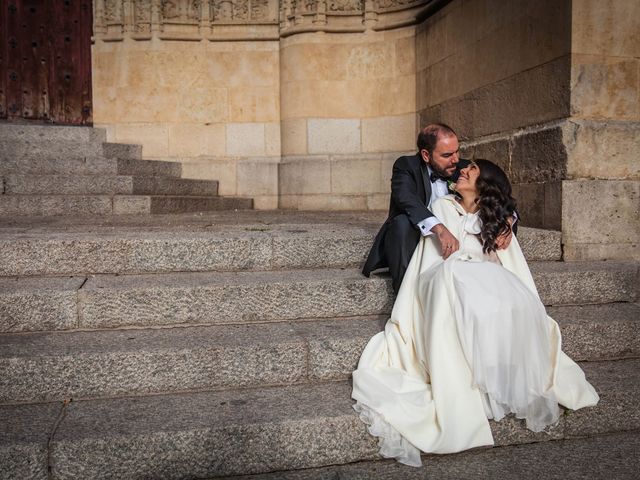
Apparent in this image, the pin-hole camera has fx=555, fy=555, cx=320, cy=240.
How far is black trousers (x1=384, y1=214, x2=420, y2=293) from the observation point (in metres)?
3.49

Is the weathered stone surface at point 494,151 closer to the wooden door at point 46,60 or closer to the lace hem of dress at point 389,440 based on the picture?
the lace hem of dress at point 389,440

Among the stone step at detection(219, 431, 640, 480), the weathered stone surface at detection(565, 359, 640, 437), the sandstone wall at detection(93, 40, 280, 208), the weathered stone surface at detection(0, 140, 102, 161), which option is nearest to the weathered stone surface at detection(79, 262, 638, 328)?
the weathered stone surface at detection(565, 359, 640, 437)

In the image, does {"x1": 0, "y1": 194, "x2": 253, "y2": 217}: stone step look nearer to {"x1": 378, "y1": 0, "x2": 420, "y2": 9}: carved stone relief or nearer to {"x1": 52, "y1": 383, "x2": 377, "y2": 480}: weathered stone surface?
{"x1": 52, "y1": 383, "x2": 377, "y2": 480}: weathered stone surface

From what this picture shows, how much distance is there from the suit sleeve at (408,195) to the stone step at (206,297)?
515 mm

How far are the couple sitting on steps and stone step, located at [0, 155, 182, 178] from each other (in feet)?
15.5

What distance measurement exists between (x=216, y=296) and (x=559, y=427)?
2.04 m

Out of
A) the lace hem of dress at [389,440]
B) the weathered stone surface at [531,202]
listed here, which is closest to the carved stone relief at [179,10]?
the weathered stone surface at [531,202]

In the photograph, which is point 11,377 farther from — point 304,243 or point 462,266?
point 462,266

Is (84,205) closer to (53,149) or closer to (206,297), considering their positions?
(53,149)

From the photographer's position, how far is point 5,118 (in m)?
8.02

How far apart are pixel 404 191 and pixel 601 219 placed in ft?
6.28

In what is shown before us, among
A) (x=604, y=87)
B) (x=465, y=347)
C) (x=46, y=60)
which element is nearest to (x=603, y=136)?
(x=604, y=87)

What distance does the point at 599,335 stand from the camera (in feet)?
11.4

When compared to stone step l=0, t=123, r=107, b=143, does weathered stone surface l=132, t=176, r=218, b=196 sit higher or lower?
lower
